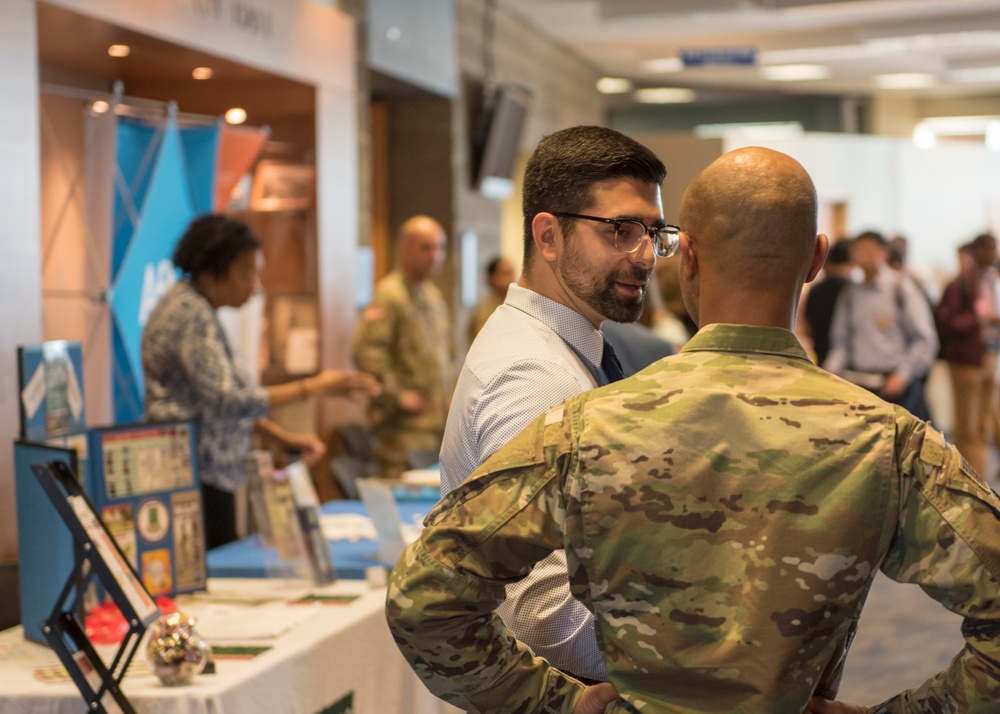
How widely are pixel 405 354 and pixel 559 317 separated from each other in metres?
3.93

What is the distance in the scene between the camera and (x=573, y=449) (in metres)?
1.18

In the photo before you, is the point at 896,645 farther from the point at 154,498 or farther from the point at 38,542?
the point at 38,542

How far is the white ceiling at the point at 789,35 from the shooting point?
8875 millimetres

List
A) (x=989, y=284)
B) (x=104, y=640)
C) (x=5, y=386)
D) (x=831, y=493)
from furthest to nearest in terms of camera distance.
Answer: (x=989, y=284), (x=5, y=386), (x=104, y=640), (x=831, y=493)

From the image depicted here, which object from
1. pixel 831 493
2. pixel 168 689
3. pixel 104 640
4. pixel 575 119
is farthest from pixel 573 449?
pixel 575 119

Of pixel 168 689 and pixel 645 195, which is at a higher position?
pixel 645 195

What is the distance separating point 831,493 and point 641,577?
7.6 inches

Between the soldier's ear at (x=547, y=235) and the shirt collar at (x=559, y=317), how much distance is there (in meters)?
0.06

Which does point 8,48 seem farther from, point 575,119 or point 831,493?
point 575,119

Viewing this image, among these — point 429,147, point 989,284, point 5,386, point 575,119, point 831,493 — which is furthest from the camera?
point 575,119

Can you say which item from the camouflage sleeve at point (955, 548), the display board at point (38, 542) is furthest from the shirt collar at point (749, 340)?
the display board at point (38, 542)

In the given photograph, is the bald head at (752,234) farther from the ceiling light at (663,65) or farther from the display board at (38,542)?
the ceiling light at (663,65)

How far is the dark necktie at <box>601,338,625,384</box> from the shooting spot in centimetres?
188

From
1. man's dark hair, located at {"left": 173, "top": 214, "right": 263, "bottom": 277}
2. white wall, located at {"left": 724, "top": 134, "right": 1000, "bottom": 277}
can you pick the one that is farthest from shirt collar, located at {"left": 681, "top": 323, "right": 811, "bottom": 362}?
white wall, located at {"left": 724, "top": 134, "right": 1000, "bottom": 277}
